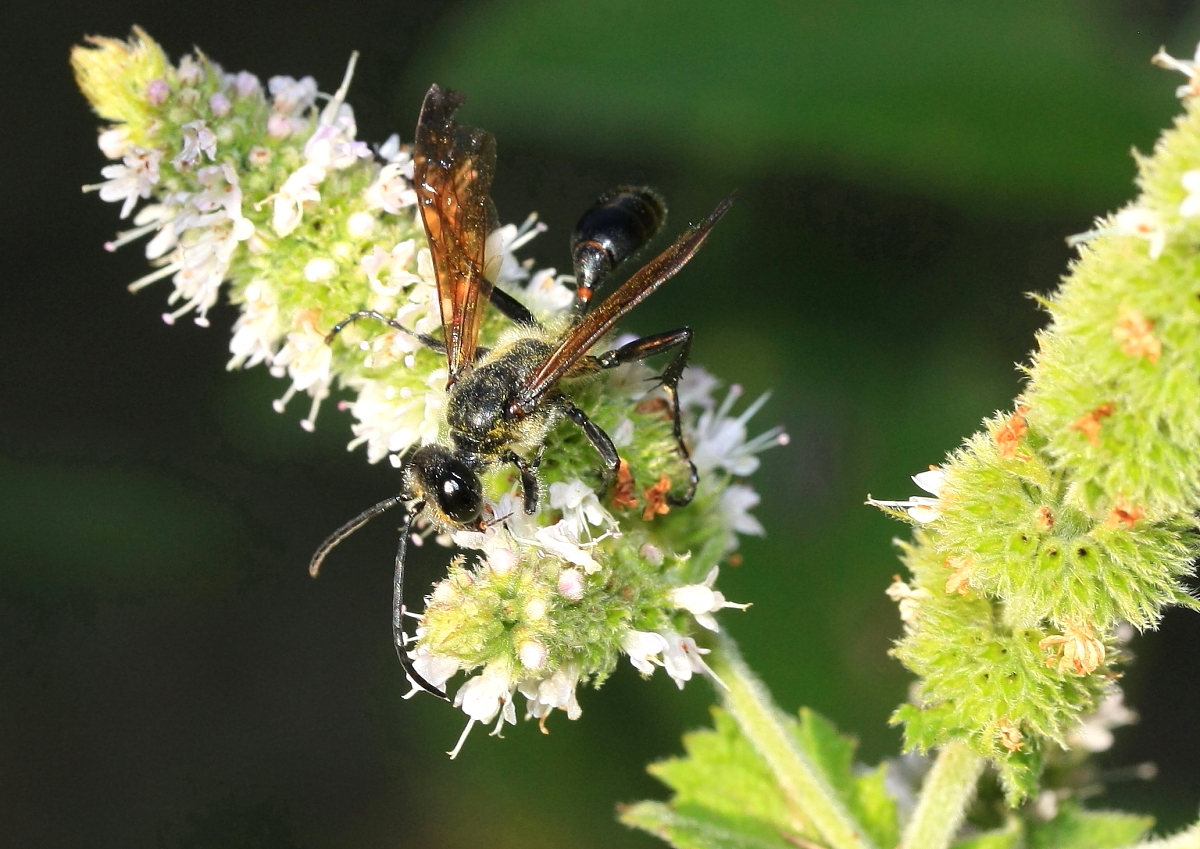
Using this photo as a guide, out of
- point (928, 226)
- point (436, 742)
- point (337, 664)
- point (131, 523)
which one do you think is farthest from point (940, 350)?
point (131, 523)

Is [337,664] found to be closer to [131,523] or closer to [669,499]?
[131,523]

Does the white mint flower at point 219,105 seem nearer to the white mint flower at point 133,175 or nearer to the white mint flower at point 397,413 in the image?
the white mint flower at point 133,175

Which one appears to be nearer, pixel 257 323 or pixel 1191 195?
pixel 1191 195

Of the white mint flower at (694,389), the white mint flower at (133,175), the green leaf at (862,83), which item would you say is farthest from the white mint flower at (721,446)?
the green leaf at (862,83)

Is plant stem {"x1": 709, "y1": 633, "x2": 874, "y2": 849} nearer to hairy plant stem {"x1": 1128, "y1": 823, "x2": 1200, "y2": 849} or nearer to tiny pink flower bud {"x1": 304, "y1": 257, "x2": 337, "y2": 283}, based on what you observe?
hairy plant stem {"x1": 1128, "y1": 823, "x2": 1200, "y2": 849}

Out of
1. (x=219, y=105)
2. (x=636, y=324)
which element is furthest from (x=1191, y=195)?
(x=636, y=324)

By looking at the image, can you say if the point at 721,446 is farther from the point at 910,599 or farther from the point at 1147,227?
the point at 1147,227

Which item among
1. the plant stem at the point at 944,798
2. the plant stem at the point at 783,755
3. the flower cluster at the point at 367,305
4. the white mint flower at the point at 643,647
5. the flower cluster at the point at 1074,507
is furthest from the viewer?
the plant stem at the point at 783,755
